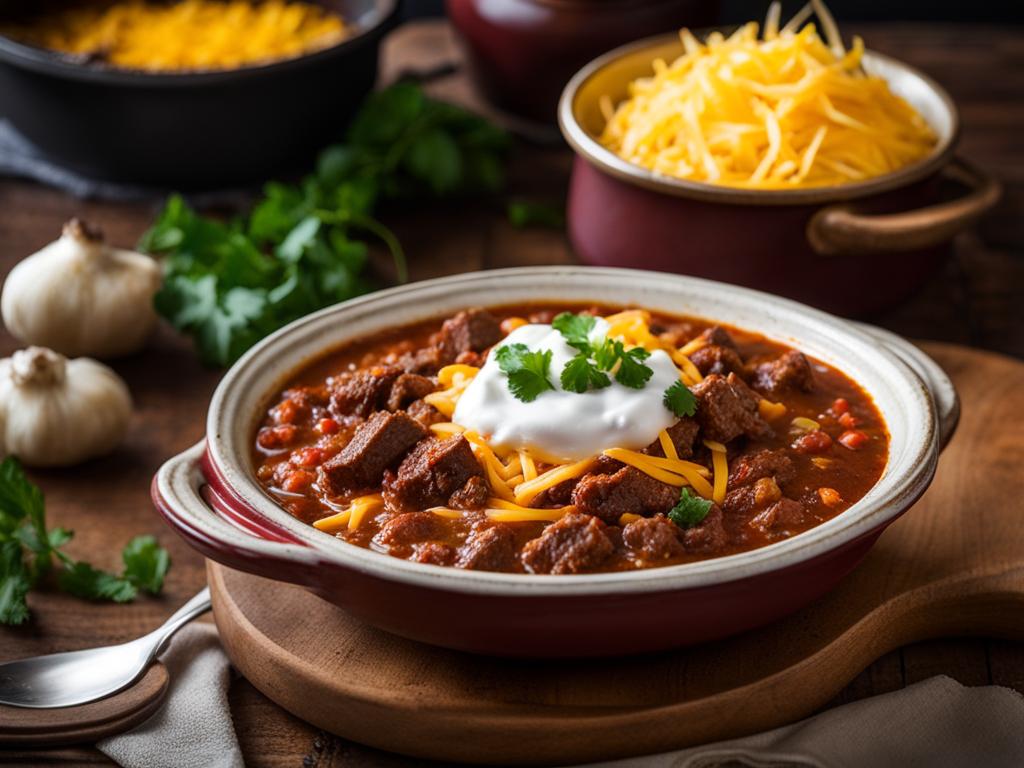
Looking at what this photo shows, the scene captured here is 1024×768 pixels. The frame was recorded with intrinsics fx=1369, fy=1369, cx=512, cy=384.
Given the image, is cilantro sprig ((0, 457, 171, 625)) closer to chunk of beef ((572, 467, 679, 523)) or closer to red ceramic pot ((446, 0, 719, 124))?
chunk of beef ((572, 467, 679, 523))

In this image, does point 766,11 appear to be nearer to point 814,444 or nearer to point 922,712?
point 814,444

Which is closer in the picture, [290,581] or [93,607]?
[290,581]

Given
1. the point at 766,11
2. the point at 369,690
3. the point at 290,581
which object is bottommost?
the point at 766,11

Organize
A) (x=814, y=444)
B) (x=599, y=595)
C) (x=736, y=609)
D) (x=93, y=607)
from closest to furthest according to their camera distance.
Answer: (x=599, y=595) → (x=736, y=609) → (x=814, y=444) → (x=93, y=607)

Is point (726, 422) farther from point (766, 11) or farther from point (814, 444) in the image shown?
point (766, 11)

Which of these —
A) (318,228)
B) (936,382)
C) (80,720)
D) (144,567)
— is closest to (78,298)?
(318,228)

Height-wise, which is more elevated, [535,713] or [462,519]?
[462,519]

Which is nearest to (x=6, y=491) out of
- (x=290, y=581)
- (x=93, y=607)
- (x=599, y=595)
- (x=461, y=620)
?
(x=93, y=607)

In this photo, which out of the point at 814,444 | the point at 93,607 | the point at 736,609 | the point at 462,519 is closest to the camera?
the point at 736,609

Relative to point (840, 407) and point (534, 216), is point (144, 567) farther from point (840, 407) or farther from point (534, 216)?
point (534, 216)
